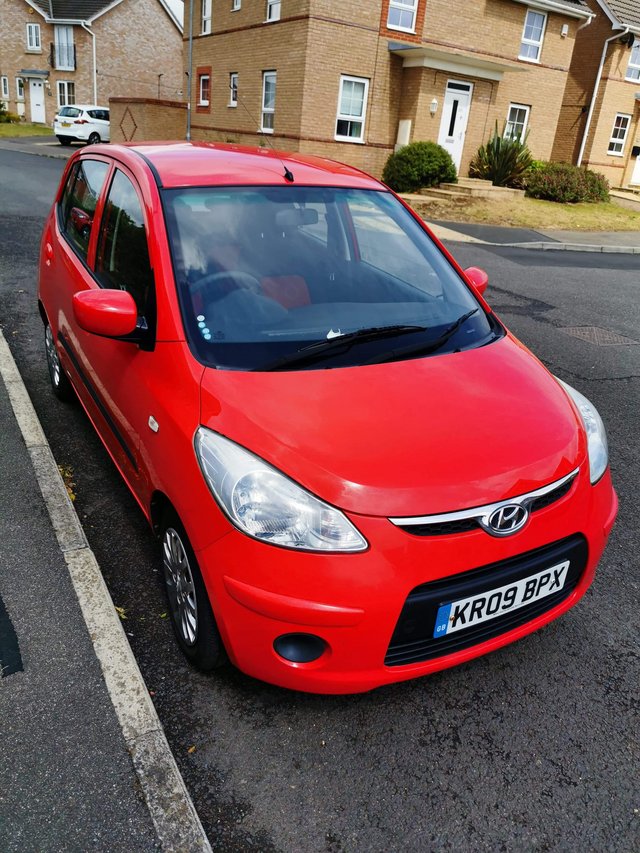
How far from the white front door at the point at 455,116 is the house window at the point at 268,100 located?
5.42 meters

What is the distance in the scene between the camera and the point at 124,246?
10.9 ft

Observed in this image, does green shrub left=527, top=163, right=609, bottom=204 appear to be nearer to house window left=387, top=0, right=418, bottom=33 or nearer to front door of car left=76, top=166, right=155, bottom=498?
house window left=387, top=0, right=418, bottom=33

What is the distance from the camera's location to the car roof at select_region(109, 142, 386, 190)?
3223 millimetres

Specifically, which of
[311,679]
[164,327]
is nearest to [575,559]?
[311,679]

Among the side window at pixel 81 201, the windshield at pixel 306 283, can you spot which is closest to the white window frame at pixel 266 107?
the side window at pixel 81 201

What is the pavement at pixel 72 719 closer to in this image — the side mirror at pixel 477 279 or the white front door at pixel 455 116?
the side mirror at pixel 477 279

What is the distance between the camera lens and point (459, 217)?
17.6 metres

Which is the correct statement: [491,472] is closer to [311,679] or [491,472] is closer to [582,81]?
[311,679]

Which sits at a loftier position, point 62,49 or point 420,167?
point 62,49

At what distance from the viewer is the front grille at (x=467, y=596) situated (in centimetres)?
218

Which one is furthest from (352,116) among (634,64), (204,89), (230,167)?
(230,167)

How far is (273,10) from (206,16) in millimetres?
5683

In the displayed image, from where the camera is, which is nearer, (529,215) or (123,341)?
(123,341)

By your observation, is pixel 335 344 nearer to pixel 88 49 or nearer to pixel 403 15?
pixel 403 15
